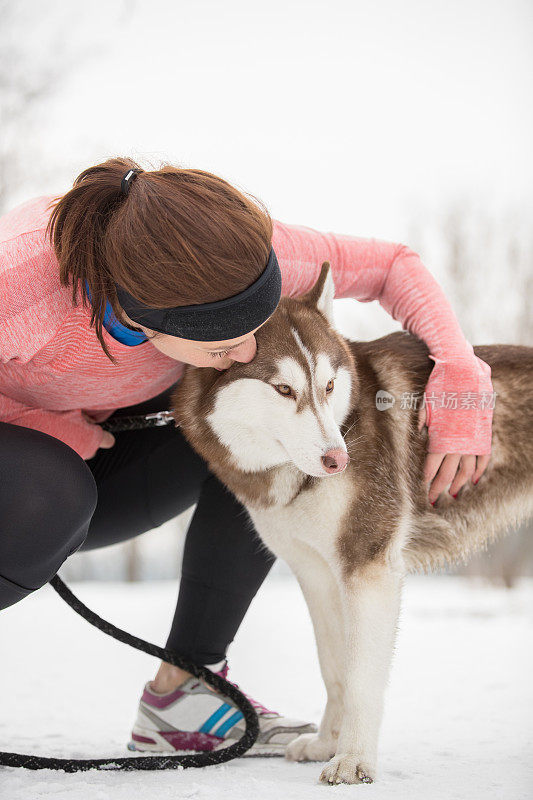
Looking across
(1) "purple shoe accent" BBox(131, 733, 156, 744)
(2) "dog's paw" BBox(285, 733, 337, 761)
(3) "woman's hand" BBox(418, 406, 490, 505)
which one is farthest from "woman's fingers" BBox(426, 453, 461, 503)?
(1) "purple shoe accent" BBox(131, 733, 156, 744)

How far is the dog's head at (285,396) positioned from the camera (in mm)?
1335

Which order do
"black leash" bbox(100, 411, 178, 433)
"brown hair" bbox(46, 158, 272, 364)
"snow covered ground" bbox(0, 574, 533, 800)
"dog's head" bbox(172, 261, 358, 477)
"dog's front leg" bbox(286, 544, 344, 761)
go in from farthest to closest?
"black leash" bbox(100, 411, 178, 433)
"dog's front leg" bbox(286, 544, 344, 761)
"dog's head" bbox(172, 261, 358, 477)
"snow covered ground" bbox(0, 574, 533, 800)
"brown hair" bbox(46, 158, 272, 364)

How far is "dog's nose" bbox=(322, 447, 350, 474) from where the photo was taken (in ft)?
4.18

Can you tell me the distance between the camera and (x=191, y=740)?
1577 mm

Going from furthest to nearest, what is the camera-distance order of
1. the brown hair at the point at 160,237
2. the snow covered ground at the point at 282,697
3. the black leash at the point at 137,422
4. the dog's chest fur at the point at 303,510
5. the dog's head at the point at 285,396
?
the black leash at the point at 137,422, the dog's chest fur at the point at 303,510, the dog's head at the point at 285,396, the snow covered ground at the point at 282,697, the brown hair at the point at 160,237

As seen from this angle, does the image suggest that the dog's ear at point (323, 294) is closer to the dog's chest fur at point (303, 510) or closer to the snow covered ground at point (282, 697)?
the dog's chest fur at point (303, 510)

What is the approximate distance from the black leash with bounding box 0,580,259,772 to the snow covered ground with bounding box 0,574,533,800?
2cm

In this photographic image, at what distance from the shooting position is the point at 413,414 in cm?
158

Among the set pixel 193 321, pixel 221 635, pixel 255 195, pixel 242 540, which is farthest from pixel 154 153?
pixel 221 635

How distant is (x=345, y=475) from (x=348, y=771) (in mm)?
546

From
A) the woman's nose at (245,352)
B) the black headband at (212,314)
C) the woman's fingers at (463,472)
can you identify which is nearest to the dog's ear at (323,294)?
the woman's nose at (245,352)

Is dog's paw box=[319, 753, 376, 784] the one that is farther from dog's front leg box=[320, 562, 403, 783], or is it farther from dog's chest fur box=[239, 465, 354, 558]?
dog's chest fur box=[239, 465, 354, 558]

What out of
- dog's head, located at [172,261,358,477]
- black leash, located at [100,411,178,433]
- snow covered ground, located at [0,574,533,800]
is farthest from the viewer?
black leash, located at [100,411,178,433]

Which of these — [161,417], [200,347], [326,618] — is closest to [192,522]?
[161,417]
